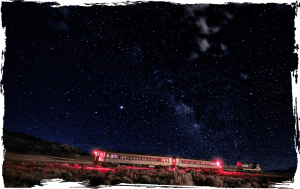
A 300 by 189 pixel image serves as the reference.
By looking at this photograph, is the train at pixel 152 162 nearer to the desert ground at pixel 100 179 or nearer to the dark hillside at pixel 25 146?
the desert ground at pixel 100 179

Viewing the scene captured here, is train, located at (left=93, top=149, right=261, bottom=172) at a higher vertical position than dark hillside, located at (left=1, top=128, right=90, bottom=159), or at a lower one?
higher

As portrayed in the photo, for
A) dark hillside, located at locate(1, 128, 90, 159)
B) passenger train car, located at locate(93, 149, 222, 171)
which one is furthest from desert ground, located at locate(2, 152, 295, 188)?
dark hillside, located at locate(1, 128, 90, 159)

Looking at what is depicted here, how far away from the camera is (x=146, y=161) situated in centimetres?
2308

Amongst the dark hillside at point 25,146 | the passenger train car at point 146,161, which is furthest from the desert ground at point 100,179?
the dark hillside at point 25,146

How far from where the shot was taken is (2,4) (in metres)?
4.80

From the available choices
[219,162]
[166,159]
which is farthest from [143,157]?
[219,162]

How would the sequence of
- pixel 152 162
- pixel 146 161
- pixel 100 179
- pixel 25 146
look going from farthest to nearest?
pixel 25 146 < pixel 152 162 < pixel 146 161 < pixel 100 179

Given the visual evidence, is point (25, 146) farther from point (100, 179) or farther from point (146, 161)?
point (100, 179)

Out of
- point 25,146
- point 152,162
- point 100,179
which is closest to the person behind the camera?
point 100,179

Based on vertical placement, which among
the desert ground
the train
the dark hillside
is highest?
the desert ground

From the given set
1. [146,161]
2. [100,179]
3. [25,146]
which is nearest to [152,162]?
[146,161]

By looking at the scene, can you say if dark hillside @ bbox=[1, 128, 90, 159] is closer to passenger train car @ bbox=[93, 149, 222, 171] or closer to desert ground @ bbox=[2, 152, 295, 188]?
passenger train car @ bbox=[93, 149, 222, 171]

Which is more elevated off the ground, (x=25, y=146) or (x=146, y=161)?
(x=146, y=161)

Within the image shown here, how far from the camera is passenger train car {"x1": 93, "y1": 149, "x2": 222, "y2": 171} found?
1994cm
